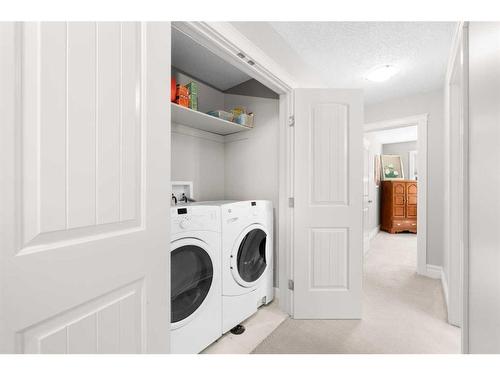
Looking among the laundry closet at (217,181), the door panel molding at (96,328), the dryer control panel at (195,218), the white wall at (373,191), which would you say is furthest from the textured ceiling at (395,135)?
the door panel molding at (96,328)

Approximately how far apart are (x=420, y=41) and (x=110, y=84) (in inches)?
94.5

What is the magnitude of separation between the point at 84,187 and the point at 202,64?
1.97 meters

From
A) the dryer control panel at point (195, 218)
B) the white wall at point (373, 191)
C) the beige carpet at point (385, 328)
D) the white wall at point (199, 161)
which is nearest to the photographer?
the dryer control panel at point (195, 218)

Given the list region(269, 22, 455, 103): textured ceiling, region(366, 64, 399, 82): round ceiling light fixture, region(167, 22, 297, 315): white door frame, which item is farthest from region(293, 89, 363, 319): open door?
region(366, 64, 399, 82): round ceiling light fixture

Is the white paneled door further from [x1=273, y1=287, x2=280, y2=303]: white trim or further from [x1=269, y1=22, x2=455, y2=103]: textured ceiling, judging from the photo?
[x1=273, y1=287, x2=280, y2=303]: white trim

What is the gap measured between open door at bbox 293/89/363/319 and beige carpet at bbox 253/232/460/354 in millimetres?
167

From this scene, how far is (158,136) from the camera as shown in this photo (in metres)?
0.84

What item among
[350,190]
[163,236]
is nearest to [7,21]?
[163,236]

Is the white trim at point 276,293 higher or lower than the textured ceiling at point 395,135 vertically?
lower

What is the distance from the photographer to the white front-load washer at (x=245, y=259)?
1.76 metres

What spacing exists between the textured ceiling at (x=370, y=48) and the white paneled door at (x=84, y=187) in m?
1.49

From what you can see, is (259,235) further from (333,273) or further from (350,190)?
(350,190)

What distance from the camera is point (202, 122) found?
7.30ft

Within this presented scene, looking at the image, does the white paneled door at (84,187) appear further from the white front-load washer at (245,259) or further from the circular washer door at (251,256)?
the circular washer door at (251,256)
